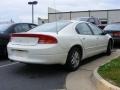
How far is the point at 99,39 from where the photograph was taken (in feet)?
32.6

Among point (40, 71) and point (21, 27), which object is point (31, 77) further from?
point (21, 27)

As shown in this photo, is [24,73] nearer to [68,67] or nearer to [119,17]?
[68,67]

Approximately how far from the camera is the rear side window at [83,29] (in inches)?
350

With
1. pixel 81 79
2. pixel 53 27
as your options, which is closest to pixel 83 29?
pixel 53 27

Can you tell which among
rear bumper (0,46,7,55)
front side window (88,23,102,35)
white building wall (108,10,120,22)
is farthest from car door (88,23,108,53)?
white building wall (108,10,120,22)

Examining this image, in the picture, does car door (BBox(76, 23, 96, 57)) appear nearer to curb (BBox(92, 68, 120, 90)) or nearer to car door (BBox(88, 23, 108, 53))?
car door (BBox(88, 23, 108, 53))

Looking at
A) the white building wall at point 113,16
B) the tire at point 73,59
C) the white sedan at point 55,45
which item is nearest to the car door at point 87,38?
the white sedan at point 55,45

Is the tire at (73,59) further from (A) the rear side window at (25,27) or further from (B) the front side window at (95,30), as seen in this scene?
(A) the rear side window at (25,27)

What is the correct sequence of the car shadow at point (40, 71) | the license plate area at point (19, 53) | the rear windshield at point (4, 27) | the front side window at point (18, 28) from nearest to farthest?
the license plate area at point (19, 53) < the car shadow at point (40, 71) < the rear windshield at point (4, 27) < the front side window at point (18, 28)

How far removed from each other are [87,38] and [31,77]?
2.41 meters

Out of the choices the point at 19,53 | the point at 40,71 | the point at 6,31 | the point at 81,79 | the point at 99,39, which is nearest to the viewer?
the point at 81,79

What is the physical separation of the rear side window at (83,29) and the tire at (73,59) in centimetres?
68

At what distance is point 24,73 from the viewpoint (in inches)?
314

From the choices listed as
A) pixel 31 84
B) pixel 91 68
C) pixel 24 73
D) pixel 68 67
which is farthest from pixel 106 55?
pixel 31 84
